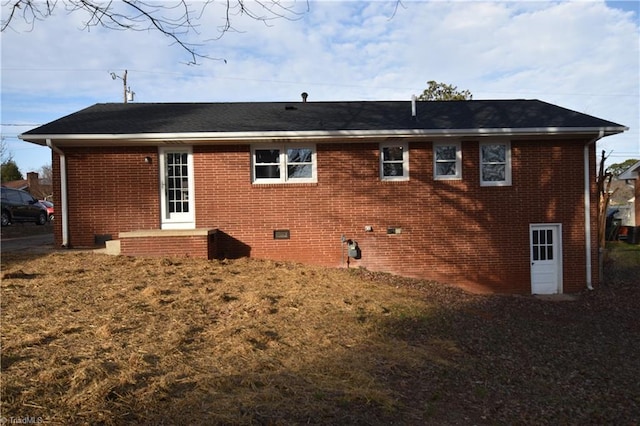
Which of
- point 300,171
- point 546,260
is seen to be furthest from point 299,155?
point 546,260

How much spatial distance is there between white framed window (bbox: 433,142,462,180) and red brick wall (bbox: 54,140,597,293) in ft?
0.64

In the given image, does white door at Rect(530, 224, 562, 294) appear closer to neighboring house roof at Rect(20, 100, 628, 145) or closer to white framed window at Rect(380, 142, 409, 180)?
neighboring house roof at Rect(20, 100, 628, 145)

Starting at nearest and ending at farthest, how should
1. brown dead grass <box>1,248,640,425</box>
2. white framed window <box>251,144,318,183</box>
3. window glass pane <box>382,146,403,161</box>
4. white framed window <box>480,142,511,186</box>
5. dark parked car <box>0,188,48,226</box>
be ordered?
brown dead grass <box>1,248,640,425</box> → white framed window <box>251,144,318,183</box> → window glass pane <box>382,146,403,161</box> → white framed window <box>480,142,511,186</box> → dark parked car <box>0,188,48,226</box>

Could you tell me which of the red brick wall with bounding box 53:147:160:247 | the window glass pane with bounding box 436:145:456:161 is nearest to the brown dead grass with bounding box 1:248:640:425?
the red brick wall with bounding box 53:147:160:247

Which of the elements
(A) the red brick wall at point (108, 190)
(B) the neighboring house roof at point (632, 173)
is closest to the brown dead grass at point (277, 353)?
(A) the red brick wall at point (108, 190)

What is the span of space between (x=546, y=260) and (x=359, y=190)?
220 inches

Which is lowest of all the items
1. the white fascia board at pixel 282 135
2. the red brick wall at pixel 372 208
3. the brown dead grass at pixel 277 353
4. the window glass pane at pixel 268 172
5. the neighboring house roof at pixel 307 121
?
the brown dead grass at pixel 277 353

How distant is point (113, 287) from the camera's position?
762 centimetres

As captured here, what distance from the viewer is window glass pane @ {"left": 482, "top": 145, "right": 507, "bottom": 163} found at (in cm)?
1255

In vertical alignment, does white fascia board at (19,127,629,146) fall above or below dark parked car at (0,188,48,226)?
above

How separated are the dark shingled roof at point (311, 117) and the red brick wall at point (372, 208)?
597 millimetres

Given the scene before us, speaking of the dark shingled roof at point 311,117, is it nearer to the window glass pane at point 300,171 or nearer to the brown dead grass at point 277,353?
Result: the window glass pane at point 300,171

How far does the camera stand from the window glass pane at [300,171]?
12219 mm

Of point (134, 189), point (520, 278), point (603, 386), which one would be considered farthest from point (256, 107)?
point (603, 386)
